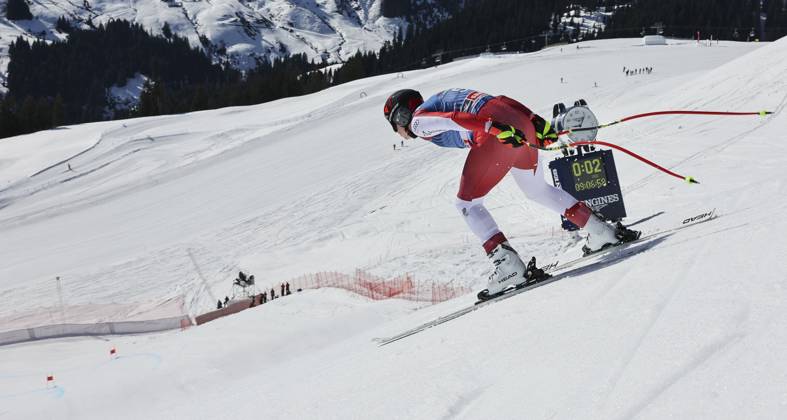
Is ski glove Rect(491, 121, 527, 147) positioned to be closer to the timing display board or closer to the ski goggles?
the ski goggles

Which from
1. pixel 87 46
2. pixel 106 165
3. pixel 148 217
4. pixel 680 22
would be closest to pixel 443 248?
pixel 148 217

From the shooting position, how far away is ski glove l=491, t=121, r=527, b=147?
4723mm

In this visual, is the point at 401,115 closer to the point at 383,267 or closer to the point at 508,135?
the point at 508,135

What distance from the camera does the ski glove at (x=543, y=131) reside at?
16.9 feet

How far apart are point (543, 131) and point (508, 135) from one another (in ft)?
1.94

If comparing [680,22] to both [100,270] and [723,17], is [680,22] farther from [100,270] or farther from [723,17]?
[100,270]

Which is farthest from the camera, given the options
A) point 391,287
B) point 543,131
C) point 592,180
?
point 391,287

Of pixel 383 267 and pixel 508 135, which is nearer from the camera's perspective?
pixel 508 135

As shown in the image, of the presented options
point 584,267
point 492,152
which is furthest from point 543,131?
point 584,267

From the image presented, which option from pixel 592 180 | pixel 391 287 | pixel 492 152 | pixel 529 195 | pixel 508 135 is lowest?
pixel 391 287

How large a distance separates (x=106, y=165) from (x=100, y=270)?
14553 millimetres

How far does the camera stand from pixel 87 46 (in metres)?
149

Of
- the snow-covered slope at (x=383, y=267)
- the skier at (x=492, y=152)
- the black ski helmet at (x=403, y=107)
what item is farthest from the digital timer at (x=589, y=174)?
the black ski helmet at (x=403, y=107)

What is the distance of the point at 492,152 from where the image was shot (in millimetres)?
5023
